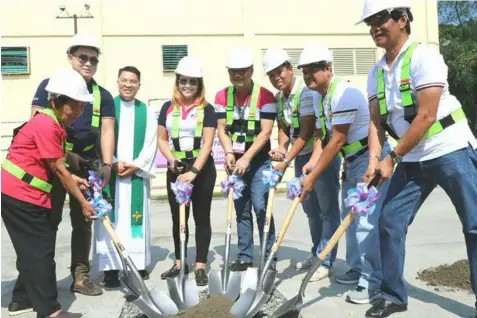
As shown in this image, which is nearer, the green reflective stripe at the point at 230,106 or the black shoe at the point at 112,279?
the black shoe at the point at 112,279

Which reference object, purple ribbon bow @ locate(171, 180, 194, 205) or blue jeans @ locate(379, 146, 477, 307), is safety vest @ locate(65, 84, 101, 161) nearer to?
purple ribbon bow @ locate(171, 180, 194, 205)

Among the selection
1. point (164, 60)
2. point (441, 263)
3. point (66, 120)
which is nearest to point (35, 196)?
point (66, 120)

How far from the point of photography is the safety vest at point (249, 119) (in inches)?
183

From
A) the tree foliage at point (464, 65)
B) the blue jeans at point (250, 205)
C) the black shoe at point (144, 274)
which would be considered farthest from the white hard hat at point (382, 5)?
the tree foliage at point (464, 65)

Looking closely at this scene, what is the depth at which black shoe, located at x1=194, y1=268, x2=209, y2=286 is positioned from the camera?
4430mm

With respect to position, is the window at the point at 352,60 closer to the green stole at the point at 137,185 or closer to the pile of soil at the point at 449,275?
the pile of soil at the point at 449,275

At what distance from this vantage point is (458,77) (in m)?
23.3

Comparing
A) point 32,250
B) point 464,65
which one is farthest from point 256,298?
point 464,65

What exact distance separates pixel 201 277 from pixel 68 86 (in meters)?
2.05

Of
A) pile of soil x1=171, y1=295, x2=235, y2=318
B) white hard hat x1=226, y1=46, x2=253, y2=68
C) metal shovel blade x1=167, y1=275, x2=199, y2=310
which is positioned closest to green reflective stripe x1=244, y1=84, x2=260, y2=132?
white hard hat x1=226, y1=46, x2=253, y2=68

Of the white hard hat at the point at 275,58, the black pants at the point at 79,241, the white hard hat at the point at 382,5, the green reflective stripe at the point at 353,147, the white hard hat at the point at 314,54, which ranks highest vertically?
the white hard hat at the point at 382,5

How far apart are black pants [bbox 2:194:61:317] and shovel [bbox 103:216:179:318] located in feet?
1.62

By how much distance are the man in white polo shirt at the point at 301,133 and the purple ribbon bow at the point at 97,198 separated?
1504mm

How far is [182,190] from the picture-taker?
4.26m
